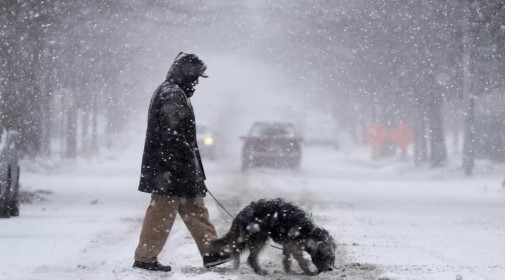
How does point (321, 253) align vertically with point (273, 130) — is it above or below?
below

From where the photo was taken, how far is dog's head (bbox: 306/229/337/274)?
663cm

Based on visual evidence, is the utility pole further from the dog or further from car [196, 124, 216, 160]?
the dog

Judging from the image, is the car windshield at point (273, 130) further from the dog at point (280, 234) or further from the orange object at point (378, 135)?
the dog at point (280, 234)

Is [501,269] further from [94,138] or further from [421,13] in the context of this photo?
[94,138]

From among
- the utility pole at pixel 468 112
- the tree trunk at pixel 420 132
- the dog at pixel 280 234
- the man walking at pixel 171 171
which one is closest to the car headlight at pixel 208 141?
the tree trunk at pixel 420 132

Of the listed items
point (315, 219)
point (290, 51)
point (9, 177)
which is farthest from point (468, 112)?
point (9, 177)

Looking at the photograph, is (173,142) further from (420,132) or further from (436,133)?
(420,132)

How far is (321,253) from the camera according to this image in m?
6.65

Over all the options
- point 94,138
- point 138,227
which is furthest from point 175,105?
point 94,138

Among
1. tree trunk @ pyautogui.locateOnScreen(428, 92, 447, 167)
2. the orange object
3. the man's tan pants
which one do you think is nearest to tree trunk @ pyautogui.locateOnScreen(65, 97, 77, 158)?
tree trunk @ pyautogui.locateOnScreen(428, 92, 447, 167)

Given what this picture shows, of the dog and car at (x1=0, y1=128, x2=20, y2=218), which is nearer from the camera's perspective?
the dog

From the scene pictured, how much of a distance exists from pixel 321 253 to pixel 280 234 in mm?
381

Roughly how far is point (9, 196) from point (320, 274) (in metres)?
6.25

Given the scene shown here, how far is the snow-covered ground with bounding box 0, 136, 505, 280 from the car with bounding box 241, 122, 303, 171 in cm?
219
